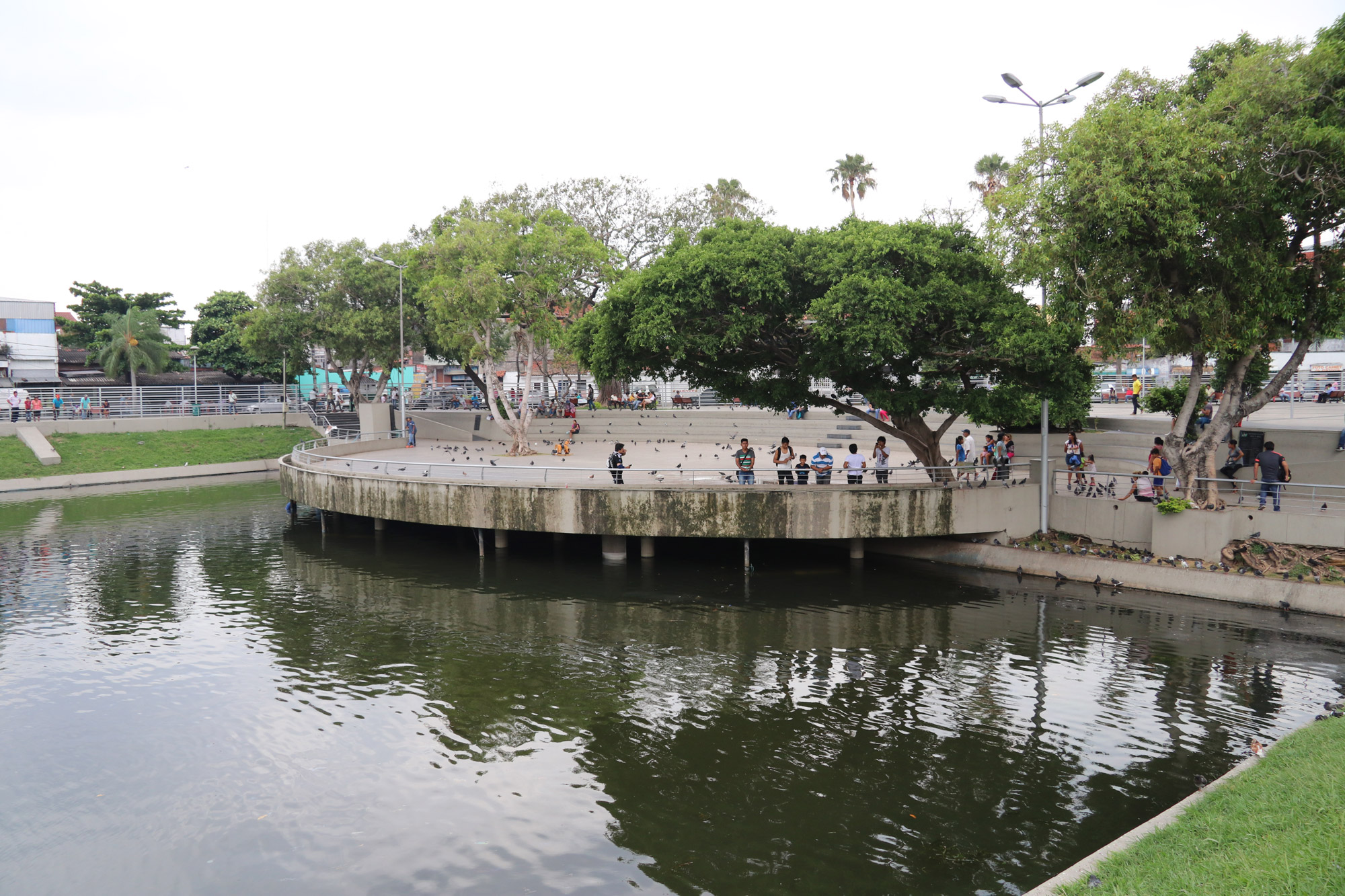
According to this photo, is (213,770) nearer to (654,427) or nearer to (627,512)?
(627,512)

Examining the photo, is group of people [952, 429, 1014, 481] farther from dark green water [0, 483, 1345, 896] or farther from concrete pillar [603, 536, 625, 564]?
concrete pillar [603, 536, 625, 564]

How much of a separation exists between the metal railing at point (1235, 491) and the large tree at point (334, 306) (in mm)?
36848

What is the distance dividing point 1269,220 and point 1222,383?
7.99 meters

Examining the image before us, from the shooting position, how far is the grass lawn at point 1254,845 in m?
7.54

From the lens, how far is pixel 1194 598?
20.8 m

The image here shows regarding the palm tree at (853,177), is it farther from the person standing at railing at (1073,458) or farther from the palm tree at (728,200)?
the person standing at railing at (1073,458)

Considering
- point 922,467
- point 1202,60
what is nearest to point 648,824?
point 922,467

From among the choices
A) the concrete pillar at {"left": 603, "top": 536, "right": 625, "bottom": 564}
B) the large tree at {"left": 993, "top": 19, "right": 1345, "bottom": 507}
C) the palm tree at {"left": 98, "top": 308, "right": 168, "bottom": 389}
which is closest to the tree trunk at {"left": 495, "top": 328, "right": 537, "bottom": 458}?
the concrete pillar at {"left": 603, "top": 536, "right": 625, "bottom": 564}

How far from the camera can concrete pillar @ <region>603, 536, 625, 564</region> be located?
25.8m

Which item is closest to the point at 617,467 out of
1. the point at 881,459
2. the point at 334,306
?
the point at 881,459

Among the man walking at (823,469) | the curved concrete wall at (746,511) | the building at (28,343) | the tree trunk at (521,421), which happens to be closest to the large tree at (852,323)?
the curved concrete wall at (746,511)

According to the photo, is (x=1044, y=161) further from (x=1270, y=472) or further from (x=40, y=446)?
(x=40, y=446)

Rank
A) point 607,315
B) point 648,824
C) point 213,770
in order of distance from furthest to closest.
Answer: point 607,315, point 213,770, point 648,824

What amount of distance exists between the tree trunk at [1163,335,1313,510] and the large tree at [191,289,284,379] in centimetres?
5860
